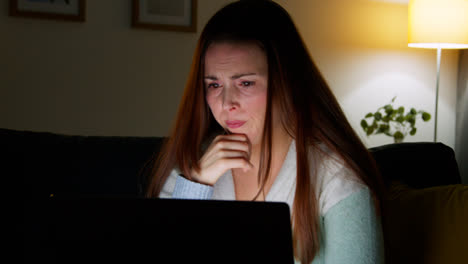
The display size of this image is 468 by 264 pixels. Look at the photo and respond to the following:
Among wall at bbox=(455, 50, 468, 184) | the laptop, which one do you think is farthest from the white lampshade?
the laptop

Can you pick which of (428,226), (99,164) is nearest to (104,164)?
(99,164)

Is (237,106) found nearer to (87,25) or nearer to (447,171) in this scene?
(447,171)

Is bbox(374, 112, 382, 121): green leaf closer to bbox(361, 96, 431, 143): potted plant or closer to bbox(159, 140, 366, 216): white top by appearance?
bbox(361, 96, 431, 143): potted plant

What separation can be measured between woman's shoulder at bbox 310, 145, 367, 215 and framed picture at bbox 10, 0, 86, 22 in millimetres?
1681

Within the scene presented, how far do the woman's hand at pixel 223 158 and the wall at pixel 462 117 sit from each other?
2.42 meters

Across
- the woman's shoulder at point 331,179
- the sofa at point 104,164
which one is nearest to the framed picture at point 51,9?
the sofa at point 104,164

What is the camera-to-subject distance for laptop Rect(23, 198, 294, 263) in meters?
0.49

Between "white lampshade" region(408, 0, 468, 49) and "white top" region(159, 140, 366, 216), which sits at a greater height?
"white lampshade" region(408, 0, 468, 49)

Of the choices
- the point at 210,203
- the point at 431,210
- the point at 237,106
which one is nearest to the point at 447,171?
the point at 431,210

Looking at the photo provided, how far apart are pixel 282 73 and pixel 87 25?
161 centimetres

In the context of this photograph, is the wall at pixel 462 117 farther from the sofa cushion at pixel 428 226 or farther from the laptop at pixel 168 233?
the laptop at pixel 168 233

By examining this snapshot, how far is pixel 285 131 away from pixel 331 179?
0.19 metres

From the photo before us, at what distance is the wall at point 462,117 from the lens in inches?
120

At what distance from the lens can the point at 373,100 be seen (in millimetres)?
3010
